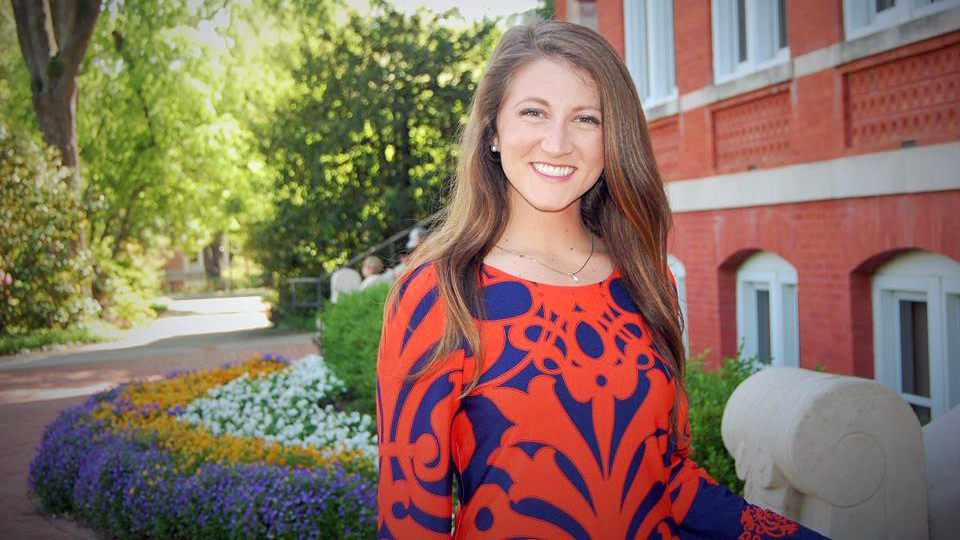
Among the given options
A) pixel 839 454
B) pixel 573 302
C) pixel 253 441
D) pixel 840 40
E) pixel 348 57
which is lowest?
pixel 253 441

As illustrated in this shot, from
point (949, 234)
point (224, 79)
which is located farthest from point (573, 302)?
point (224, 79)

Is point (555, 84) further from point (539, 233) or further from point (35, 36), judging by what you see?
point (35, 36)

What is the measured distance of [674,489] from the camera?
2.06m

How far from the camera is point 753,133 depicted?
24.1 feet

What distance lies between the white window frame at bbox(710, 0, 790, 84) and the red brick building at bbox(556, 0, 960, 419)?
0.02 metres

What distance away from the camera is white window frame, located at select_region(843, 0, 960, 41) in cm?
541

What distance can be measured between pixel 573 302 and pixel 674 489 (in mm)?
526

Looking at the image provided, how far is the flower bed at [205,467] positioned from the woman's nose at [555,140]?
335cm

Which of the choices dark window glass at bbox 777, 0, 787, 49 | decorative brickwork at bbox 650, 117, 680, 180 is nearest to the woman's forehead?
dark window glass at bbox 777, 0, 787, 49

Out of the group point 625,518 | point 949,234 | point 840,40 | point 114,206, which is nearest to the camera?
point 625,518

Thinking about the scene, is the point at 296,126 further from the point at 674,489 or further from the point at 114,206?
the point at 674,489

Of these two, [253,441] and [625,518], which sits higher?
[625,518]

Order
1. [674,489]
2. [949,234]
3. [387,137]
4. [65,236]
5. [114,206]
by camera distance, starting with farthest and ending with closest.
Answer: [114,206]
[387,137]
[65,236]
[949,234]
[674,489]

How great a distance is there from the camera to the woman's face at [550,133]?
204 cm
